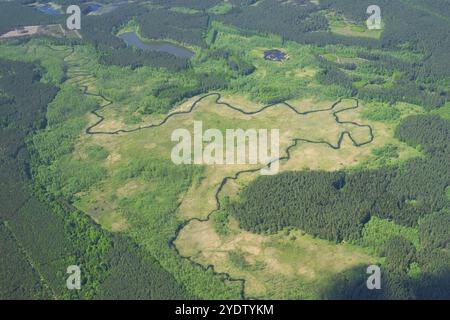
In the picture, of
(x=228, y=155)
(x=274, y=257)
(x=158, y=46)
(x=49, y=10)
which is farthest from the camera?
(x=49, y=10)

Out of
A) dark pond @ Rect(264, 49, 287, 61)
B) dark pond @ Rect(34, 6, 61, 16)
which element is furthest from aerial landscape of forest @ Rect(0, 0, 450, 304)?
dark pond @ Rect(34, 6, 61, 16)

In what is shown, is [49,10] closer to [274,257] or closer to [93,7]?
[93,7]

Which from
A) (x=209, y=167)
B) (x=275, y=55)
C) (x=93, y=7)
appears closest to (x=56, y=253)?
(x=209, y=167)

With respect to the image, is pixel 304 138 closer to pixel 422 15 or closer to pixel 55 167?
pixel 55 167

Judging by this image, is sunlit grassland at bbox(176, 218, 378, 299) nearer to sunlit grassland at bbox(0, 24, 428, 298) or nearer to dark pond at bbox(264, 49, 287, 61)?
sunlit grassland at bbox(0, 24, 428, 298)

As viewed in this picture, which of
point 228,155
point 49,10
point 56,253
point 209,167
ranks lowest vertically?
point 56,253

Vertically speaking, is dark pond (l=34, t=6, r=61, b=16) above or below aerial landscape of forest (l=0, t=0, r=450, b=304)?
above
